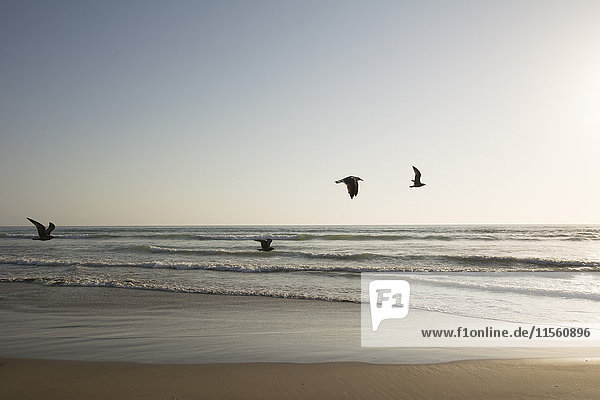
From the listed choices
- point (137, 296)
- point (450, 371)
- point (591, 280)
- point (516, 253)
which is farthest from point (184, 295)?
point (516, 253)

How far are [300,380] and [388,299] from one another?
6.87 meters

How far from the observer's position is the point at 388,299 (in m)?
11.5

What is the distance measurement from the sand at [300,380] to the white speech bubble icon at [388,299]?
8.23ft

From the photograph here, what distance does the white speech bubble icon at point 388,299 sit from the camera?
895cm

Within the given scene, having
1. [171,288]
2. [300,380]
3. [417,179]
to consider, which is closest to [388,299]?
[417,179]

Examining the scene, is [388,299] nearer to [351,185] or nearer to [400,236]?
[351,185]

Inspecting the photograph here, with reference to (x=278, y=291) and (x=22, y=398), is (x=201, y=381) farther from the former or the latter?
(x=278, y=291)

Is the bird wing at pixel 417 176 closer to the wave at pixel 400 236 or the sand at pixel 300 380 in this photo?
the sand at pixel 300 380

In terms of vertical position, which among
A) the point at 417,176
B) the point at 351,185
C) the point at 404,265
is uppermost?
the point at 417,176

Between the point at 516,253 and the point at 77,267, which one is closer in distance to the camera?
the point at 77,267

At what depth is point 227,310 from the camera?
9.43m

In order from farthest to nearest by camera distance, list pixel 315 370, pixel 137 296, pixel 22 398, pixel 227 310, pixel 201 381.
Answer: pixel 137 296, pixel 227 310, pixel 315 370, pixel 201 381, pixel 22 398

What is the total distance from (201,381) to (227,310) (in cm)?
453

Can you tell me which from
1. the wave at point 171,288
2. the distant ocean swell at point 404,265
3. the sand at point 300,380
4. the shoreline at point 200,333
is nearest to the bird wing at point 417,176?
the wave at point 171,288
